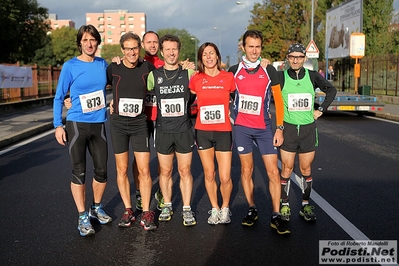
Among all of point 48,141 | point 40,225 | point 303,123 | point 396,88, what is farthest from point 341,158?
point 396,88

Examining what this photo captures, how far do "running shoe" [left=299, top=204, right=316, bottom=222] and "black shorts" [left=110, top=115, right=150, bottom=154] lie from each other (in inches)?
73.4

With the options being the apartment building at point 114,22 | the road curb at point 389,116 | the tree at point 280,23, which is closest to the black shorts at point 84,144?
the road curb at point 389,116

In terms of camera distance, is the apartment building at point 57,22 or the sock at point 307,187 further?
the apartment building at point 57,22

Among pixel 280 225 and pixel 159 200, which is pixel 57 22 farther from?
pixel 280 225

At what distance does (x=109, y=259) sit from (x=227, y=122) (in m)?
1.88

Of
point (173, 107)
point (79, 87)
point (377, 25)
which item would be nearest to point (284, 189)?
point (173, 107)

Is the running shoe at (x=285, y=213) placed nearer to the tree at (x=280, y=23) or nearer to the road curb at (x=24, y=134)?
the road curb at (x=24, y=134)

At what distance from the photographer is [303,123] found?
17.5 ft

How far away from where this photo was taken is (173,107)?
5207 millimetres

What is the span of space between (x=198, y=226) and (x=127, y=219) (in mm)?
777

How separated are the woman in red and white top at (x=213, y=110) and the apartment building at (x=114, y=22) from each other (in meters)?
158

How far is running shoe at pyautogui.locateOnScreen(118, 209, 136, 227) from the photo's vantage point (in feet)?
17.2

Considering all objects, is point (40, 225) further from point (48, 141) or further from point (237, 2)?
point (237, 2)

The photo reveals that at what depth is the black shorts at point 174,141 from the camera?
17.3 ft
